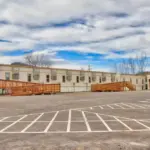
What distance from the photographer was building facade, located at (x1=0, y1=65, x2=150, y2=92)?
5013 centimetres

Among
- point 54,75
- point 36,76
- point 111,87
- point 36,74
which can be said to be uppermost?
point 36,74

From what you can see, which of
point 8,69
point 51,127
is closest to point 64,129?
point 51,127

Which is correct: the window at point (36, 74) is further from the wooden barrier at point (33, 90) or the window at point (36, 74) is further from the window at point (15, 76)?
the wooden barrier at point (33, 90)

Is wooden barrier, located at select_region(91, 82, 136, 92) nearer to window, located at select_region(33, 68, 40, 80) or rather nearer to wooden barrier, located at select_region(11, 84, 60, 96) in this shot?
window, located at select_region(33, 68, 40, 80)

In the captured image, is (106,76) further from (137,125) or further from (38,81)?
(137,125)

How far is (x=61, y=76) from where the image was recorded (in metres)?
58.5

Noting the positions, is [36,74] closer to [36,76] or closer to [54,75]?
[36,76]

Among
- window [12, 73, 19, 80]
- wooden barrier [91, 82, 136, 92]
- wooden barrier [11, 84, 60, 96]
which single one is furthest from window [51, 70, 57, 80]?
wooden barrier [91, 82, 136, 92]

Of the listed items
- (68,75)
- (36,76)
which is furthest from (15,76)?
(68,75)

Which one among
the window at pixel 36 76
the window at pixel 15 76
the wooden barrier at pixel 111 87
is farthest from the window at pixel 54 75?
the wooden barrier at pixel 111 87

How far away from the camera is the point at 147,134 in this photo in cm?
1019

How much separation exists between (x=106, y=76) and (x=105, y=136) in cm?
6038

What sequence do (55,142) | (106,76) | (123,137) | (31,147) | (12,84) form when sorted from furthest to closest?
1. (106,76)
2. (12,84)
3. (123,137)
4. (55,142)
5. (31,147)

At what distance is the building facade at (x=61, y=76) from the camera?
50.1 m
